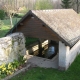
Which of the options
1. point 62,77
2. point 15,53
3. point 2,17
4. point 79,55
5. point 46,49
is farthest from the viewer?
point 2,17

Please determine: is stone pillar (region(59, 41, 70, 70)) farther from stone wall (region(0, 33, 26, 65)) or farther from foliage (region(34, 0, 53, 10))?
foliage (region(34, 0, 53, 10))

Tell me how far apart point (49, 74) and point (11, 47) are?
378 centimetres

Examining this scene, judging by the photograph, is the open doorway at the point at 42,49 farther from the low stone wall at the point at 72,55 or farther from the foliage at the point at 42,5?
the foliage at the point at 42,5

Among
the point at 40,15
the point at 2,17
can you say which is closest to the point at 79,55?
the point at 40,15

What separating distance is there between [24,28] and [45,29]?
2161mm

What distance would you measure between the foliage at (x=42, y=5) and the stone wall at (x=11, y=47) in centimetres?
3929

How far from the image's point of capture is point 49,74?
12.8 meters

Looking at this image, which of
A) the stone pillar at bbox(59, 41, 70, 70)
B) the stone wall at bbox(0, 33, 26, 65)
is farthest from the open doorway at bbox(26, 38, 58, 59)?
the stone pillar at bbox(59, 41, 70, 70)

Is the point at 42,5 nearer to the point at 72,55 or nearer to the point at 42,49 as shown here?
the point at 42,49

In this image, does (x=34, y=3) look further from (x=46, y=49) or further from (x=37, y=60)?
(x=37, y=60)

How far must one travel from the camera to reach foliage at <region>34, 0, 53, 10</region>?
52047 millimetres

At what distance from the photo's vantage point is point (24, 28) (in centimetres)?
1462

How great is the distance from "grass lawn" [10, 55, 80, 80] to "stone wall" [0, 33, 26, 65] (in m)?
1.67

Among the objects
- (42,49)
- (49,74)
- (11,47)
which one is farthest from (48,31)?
(42,49)
